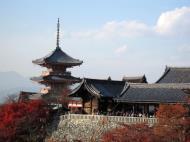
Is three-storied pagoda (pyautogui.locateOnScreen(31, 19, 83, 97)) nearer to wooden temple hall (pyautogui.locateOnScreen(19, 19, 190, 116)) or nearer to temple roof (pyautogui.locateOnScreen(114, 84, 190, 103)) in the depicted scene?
wooden temple hall (pyautogui.locateOnScreen(19, 19, 190, 116))

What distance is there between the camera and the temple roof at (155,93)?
130 feet

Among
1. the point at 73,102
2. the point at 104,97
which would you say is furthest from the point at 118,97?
the point at 73,102

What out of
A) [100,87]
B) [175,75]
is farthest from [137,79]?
[100,87]

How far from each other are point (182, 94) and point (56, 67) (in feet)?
75.3

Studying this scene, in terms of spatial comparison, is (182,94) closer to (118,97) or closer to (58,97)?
(118,97)

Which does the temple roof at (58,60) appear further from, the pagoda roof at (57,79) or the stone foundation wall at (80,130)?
the stone foundation wall at (80,130)

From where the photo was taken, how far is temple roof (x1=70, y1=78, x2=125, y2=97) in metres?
44.8

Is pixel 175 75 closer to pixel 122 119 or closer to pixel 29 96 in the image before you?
pixel 122 119

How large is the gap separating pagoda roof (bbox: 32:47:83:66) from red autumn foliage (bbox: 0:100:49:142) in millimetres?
13649

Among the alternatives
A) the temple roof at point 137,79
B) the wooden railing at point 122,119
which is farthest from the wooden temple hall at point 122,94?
the temple roof at point 137,79

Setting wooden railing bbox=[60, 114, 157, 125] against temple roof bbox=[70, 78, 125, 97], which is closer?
wooden railing bbox=[60, 114, 157, 125]

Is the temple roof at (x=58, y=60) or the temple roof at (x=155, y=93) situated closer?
the temple roof at (x=155, y=93)

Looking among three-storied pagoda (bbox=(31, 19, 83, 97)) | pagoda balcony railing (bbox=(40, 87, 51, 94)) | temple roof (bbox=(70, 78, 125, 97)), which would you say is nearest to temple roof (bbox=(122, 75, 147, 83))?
three-storied pagoda (bbox=(31, 19, 83, 97))

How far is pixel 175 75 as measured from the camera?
4791cm
